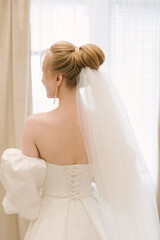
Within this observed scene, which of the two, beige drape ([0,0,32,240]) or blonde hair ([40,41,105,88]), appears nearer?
blonde hair ([40,41,105,88])

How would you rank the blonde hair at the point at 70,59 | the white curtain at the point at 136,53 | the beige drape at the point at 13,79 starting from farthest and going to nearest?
the white curtain at the point at 136,53 → the beige drape at the point at 13,79 → the blonde hair at the point at 70,59

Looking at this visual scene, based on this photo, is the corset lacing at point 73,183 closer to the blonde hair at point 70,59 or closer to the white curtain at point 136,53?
the blonde hair at point 70,59

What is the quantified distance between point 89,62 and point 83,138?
35 centimetres

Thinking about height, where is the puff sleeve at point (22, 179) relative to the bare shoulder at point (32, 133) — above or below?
below

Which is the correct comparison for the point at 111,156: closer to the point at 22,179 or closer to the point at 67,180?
the point at 67,180

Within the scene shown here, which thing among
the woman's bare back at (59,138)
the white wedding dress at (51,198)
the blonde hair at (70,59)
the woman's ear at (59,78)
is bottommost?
the white wedding dress at (51,198)

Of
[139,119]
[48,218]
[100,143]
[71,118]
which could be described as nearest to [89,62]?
[71,118]

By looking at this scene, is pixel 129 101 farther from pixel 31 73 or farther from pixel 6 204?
pixel 6 204

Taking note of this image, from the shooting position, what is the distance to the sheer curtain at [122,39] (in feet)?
8.90

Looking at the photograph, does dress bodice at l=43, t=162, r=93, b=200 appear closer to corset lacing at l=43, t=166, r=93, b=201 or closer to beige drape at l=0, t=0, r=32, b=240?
corset lacing at l=43, t=166, r=93, b=201

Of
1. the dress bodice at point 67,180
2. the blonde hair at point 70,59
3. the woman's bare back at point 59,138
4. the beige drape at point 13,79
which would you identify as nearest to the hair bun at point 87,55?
the blonde hair at point 70,59

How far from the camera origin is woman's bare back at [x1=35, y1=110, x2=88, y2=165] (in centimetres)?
135

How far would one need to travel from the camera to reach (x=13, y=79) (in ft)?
8.80

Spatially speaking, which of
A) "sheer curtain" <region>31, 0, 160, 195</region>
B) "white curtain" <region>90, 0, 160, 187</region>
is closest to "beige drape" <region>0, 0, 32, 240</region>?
"sheer curtain" <region>31, 0, 160, 195</region>
